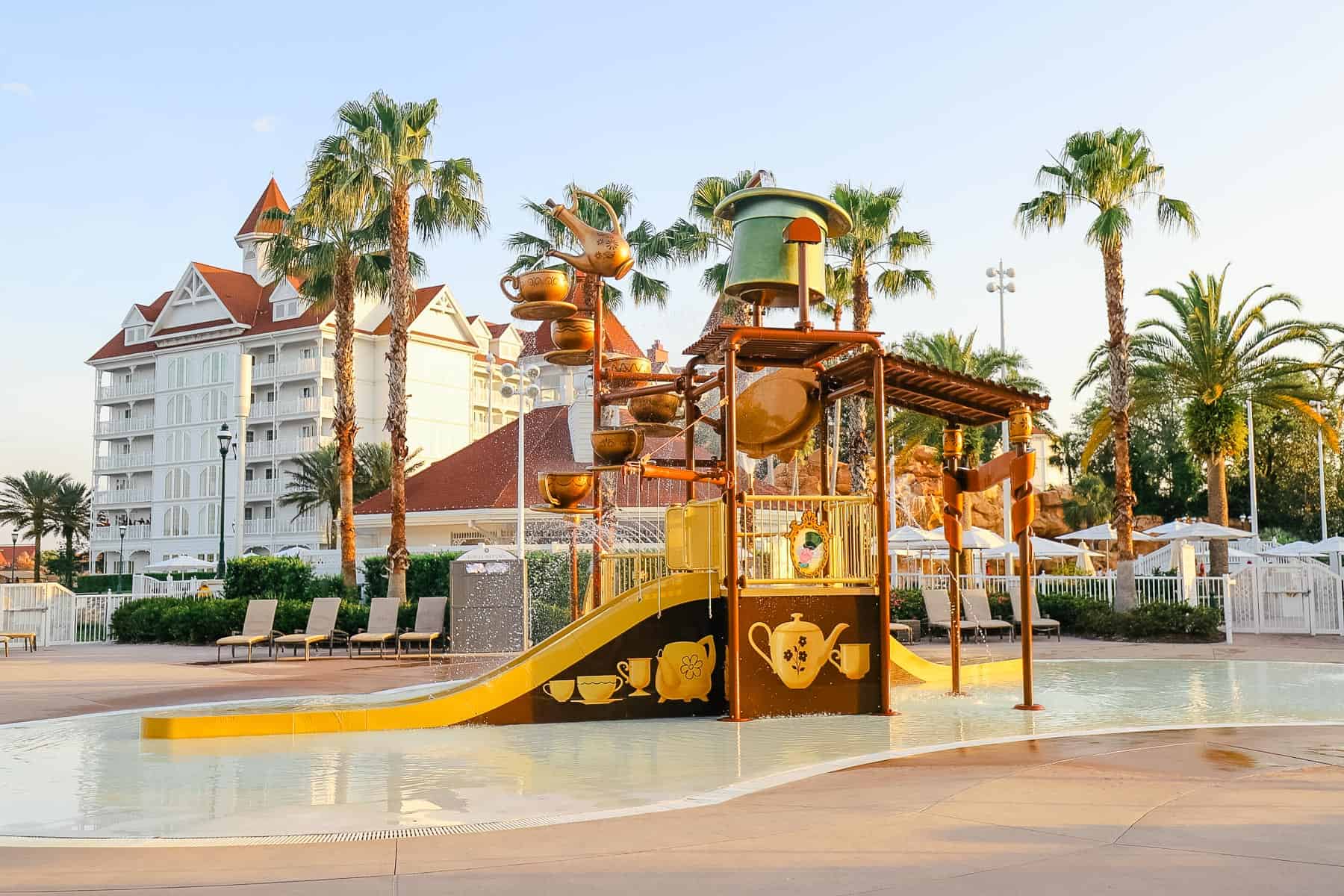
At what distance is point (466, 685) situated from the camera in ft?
37.8

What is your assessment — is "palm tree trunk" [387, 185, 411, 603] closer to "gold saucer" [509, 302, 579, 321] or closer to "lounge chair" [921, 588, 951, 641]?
"lounge chair" [921, 588, 951, 641]

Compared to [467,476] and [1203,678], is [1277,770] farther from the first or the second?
[467,476]

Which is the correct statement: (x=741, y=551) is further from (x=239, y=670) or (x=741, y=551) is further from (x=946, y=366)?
(x=946, y=366)

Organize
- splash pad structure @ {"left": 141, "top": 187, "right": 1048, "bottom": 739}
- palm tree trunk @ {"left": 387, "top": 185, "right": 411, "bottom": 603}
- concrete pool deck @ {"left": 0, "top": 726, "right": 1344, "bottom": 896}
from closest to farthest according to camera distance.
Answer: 1. concrete pool deck @ {"left": 0, "top": 726, "right": 1344, "bottom": 896}
2. splash pad structure @ {"left": 141, "top": 187, "right": 1048, "bottom": 739}
3. palm tree trunk @ {"left": 387, "top": 185, "right": 411, "bottom": 603}

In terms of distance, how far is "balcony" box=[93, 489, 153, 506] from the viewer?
7550 centimetres

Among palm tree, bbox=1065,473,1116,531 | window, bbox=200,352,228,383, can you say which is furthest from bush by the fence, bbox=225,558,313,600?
window, bbox=200,352,228,383

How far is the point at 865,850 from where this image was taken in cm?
573

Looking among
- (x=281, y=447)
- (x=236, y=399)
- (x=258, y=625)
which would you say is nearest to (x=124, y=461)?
(x=236, y=399)

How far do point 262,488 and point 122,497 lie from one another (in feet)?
45.5

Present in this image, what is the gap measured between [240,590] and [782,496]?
70.7 ft

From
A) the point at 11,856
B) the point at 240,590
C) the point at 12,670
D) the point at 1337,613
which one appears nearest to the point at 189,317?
the point at 240,590

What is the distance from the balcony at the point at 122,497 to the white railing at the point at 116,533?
1.48 meters

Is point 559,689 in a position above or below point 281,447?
below

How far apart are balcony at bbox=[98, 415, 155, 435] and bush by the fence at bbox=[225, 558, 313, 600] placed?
2000 inches
